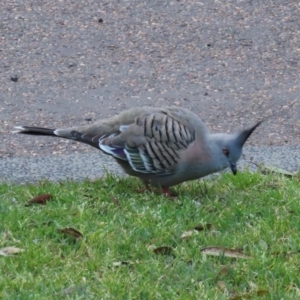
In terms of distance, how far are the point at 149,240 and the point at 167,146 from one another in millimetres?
798

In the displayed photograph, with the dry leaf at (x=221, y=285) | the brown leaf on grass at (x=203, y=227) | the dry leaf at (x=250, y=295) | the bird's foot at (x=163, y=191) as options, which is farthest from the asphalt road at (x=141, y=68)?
the dry leaf at (x=250, y=295)

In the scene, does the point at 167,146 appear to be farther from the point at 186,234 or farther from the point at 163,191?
the point at 186,234

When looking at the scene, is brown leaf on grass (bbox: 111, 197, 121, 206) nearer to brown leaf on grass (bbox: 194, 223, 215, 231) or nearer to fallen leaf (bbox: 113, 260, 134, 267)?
brown leaf on grass (bbox: 194, 223, 215, 231)

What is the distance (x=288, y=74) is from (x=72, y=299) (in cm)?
444

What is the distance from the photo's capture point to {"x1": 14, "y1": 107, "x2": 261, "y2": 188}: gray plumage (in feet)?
17.9

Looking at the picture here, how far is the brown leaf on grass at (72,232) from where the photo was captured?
4.84 m

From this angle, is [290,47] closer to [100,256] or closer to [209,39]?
[209,39]

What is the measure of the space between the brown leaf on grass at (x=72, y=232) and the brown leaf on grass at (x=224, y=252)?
0.66 m

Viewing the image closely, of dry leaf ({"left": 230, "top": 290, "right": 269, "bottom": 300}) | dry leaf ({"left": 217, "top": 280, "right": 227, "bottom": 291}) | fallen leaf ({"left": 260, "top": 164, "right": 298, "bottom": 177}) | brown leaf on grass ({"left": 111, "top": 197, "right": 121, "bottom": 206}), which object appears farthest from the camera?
fallen leaf ({"left": 260, "top": 164, "right": 298, "bottom": 177})

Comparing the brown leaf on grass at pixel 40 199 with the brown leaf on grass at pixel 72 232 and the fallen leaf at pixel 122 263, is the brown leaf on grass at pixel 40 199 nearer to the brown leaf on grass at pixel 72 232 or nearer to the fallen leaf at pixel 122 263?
the brown leaf on grass at pixel 72 232

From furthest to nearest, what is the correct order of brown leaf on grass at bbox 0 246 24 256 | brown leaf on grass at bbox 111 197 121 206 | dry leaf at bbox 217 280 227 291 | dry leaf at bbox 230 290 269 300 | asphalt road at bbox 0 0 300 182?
asphalt road at bbox 0 0 300 182 < brown leaf on grass at bbox 111 197 121 206 < brown leaf on grass at bbox 0 246 24 256 < dry leaf at bbox 217 280 227 291 < dry leaf at bbox 230 290 269 300

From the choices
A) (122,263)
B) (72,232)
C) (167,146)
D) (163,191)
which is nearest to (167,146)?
(167,146)

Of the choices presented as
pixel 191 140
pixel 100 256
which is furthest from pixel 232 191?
pixel 100 256

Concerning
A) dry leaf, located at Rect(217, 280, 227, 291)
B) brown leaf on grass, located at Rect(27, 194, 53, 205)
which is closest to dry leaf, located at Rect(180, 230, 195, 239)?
dry leaf, located at Rect(217, 280, 227, 291)
